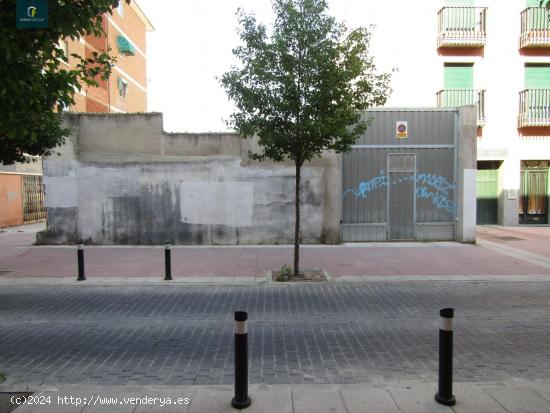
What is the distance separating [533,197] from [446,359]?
19.4 m

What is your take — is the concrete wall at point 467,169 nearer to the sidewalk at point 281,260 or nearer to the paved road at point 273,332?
the sidewalk at point 281,260

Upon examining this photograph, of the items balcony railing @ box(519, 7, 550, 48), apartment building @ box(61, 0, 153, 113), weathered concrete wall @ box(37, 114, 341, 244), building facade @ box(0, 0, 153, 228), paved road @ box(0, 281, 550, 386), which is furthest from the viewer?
apartment building @ box(61, 0, 153, 113)

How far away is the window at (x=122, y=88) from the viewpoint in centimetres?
3547

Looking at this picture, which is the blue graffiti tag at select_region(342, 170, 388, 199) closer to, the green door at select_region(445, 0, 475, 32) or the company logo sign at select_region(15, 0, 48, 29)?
the green door at select_region(445, 0, 475, 32)

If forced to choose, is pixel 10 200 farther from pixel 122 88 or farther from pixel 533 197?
pixel 533 197

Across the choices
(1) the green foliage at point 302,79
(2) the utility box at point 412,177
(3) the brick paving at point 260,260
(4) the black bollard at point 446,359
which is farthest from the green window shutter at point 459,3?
(4) the black bollard at point 446,359

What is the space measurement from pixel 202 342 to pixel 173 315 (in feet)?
4.96

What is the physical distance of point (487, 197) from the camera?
20.9 metres

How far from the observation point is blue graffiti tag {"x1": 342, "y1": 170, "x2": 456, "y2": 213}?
51.0 feet

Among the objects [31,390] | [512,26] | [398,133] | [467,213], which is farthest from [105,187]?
[512,26]

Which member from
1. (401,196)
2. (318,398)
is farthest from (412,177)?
(318,398)

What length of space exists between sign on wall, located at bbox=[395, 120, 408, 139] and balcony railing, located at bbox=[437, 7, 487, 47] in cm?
687

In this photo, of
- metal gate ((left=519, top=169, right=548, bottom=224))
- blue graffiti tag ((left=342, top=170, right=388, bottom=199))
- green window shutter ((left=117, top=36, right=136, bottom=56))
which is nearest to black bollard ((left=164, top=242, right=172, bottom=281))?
blue graffiti tag ((left=342, top=170, right=388, bottom=199))

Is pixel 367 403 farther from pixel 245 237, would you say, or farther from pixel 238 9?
pixel 245 237
